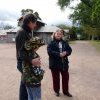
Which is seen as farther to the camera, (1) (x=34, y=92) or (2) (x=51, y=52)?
(2) (x=51, y=52)

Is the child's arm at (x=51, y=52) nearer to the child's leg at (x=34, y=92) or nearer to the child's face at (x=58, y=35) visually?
the child's face at (x=58, y=35)

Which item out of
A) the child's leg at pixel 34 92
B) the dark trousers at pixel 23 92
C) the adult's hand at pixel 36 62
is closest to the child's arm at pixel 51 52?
the dark trousers at pixel 23 92

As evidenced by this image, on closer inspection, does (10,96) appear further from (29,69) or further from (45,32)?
(45,32)

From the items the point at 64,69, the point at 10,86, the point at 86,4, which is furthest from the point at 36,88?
the point at 86,4

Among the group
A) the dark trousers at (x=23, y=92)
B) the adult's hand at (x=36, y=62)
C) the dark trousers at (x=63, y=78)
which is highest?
the adult's hand at (x=36, y=62)

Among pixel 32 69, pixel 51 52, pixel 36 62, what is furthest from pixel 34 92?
pixel 51 52

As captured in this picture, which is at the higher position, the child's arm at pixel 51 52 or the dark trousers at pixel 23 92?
the child's arm at pixel 51 52

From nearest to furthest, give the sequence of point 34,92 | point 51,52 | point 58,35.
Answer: point 34,92 < point 58,35 < point 51,52

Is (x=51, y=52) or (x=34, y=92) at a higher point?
(x=51, y=52)

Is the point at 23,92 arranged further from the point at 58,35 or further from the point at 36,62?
the point at 58,35

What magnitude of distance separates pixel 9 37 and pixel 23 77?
69.0 meters

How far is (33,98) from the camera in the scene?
565 centimetres

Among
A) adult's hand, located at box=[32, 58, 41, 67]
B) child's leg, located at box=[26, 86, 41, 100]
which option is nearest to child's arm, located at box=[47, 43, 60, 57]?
child's leg, located at box=[26, 86, 41, 100]

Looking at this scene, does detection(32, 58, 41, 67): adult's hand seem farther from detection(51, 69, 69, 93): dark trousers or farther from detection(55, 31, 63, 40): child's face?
detection(51, 69, 69, 93): dark trousers
